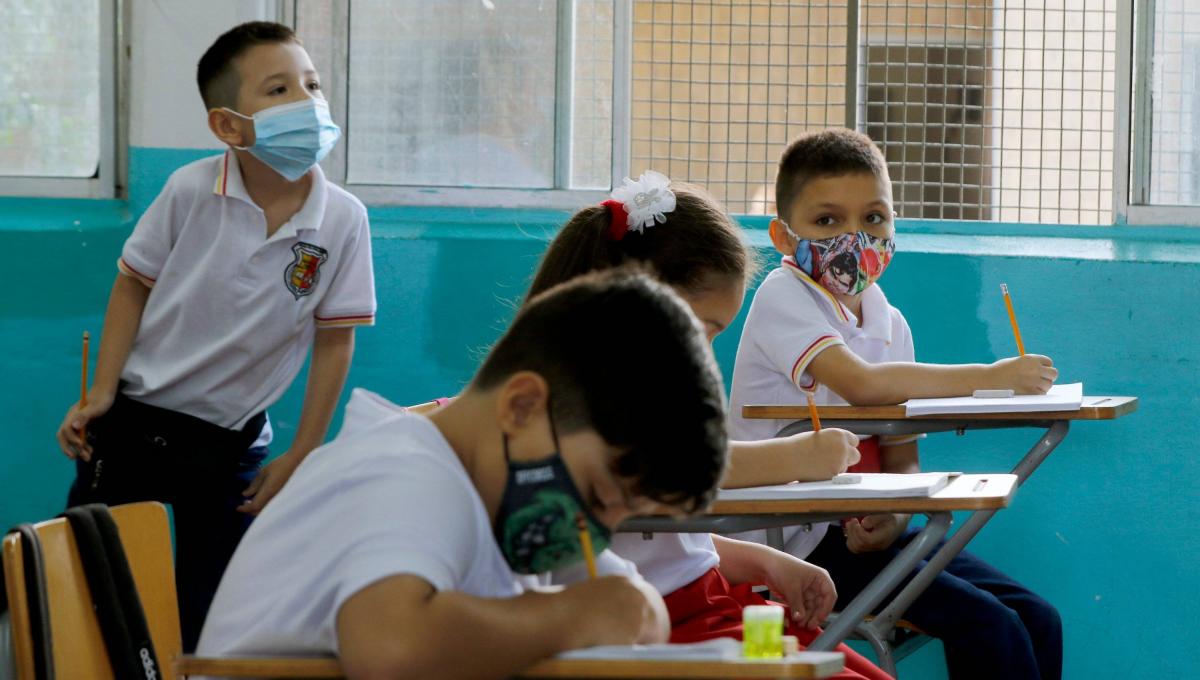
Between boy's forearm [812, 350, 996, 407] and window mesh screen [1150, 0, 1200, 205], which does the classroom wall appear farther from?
boy's forearm [812, 350, 996, 407]

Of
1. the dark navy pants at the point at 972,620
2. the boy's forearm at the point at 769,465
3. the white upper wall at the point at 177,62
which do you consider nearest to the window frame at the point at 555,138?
the white upper wall at the point at 177,62

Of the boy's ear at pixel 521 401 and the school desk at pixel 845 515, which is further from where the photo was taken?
the school desk at pixel 845 515

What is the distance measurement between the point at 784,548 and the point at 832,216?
0.73m

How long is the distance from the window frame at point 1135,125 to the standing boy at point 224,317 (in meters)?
1.91

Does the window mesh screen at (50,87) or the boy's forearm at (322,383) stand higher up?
the window mesh screen at (50,87)

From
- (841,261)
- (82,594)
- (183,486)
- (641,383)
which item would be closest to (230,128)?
(183,486)

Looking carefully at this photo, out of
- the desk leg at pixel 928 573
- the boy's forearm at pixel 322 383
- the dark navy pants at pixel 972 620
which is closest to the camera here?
the desk leg at pixel 928 573

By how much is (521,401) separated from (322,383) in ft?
5.51

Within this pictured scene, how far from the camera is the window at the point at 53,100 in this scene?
3.51 meters

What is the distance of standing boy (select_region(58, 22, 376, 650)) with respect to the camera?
2627 mm

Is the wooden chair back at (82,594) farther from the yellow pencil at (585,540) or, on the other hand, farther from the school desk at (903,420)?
the school desk at (903,420)

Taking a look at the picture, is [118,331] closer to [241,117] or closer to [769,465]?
[241,117]

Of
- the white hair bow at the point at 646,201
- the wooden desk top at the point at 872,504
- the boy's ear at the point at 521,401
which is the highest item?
the white hair bow at the point at 646,201

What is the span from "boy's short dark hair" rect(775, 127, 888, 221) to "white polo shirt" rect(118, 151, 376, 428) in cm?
91
